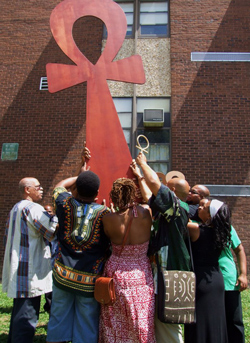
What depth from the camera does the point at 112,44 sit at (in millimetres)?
3658

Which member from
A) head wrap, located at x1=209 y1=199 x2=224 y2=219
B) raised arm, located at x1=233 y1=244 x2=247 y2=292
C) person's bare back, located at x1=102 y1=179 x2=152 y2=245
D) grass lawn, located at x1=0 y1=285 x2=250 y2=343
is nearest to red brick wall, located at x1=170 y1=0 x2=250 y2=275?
grass lawn, located at x1=0 y1=285 x2=250 y2=343

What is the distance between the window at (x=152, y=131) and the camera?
7550mm

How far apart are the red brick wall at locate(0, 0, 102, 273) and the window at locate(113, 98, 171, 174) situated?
1.04 metres

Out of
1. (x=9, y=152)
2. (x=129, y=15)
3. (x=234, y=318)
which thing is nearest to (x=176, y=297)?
(x=234, y=318)

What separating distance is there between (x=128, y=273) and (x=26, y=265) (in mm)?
1055

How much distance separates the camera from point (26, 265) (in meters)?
2.74

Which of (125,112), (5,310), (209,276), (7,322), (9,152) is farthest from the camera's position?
(125,112)

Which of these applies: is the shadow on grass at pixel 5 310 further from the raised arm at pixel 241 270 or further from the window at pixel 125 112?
the window at pixel 125 112

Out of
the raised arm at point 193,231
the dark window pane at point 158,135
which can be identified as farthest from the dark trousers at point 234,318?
the dark window pane at point 158,135

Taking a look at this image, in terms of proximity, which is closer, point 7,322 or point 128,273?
point 128,273

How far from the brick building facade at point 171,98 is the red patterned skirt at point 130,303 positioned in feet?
16.8

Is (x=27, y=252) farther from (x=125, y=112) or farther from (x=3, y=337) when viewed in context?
(x=125, y=112)

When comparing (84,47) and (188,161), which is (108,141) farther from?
(84,47)

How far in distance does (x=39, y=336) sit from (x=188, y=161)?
484cm
